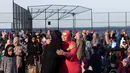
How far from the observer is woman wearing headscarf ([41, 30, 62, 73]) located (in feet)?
27.0

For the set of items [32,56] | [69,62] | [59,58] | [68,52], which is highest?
[68,52]

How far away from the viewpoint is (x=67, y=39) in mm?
8734

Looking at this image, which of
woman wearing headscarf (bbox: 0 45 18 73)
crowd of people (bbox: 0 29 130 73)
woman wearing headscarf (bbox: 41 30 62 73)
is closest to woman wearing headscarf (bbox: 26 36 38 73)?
crowd of people (bbox: 0 29 130 73)

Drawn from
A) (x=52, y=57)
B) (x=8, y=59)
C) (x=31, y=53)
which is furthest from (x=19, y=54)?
(x=52, y=57)

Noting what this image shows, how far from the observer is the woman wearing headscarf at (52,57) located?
822 centimetres

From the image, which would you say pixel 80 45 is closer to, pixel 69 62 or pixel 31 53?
pixel 31 53

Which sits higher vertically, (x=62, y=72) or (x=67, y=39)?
(x=67, y=39)

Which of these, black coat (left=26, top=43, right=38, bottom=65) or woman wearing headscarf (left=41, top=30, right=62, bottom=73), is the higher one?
woman wearing headscarf (left=41, top=30, right=62, bottom=73)

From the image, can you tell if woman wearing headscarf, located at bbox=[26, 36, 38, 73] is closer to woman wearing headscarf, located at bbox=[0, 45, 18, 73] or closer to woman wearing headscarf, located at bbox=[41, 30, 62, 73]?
woman wearing headscarf, located at bbox=[0, 45, 18, 73]

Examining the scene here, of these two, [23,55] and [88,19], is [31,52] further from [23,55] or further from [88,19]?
[88,19]

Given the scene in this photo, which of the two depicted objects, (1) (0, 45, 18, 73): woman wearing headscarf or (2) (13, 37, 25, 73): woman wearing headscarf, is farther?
(2) (13, 37, 25, 73): woman wearing headscarf

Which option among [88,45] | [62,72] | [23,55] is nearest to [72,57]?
[62,72]

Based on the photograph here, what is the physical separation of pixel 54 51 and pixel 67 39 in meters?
0.56

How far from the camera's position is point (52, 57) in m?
8.22
